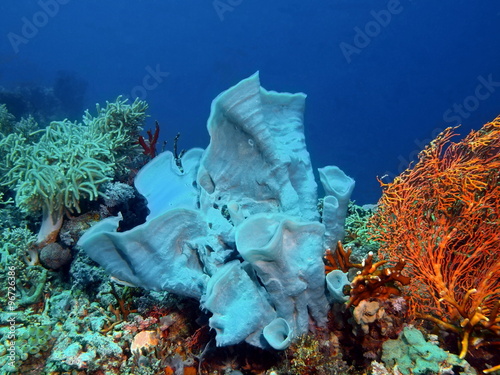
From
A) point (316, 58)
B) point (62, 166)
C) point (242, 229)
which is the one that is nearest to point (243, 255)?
point (242, 229)

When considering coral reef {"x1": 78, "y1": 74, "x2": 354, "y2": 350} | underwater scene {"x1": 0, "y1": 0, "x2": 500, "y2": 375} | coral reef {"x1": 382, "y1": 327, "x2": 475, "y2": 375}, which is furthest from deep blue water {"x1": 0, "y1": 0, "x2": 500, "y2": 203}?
coral reef {"x1": 382, "y1": 327, "x2": 475, "y2": 375}

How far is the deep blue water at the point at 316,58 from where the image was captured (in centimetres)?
7750

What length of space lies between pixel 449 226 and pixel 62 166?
5.21 metres

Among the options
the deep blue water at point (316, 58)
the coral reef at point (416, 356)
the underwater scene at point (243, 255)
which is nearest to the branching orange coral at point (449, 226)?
the underwater scene at point (243, 255)

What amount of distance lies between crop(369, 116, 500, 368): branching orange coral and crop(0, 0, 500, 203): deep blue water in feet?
216

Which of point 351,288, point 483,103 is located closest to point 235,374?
point 351,288

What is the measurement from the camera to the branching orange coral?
2.92m

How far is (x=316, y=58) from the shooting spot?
89.6m

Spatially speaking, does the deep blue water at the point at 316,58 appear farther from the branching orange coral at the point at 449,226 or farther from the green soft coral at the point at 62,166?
the branching orange coral at the point at 449,226

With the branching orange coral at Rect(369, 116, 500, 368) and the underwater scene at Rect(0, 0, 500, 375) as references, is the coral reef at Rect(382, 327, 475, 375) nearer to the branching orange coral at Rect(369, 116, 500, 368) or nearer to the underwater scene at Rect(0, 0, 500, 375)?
the underwater scene at Rect(0, 0, 500, 375)

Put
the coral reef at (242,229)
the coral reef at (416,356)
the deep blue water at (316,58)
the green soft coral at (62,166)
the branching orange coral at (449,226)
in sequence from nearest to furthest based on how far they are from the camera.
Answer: the coral reef at (416,356) < the coral reef at (242,229) < the branching orange coral at (449,226) < the green soft coral at (62,166) < the deep blue water at (316,58)

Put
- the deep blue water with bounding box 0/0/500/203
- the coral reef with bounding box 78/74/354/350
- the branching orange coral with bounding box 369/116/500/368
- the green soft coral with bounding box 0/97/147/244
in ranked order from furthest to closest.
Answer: the deep blue water with bounding box 0/0/500/203
the green soft coral with bounding box 0/97/147/244
the branching orange coral with bounding box 369/116/500/368
the coral reef with bounding box 78/74/354/350

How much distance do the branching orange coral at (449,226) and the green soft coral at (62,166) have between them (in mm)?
4127

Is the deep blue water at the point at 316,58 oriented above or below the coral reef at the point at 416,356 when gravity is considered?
above
